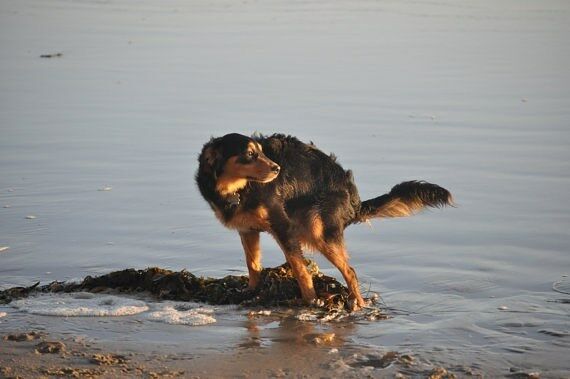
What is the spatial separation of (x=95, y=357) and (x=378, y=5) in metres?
17.0

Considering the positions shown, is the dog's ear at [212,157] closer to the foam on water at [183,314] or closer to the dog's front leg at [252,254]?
the dog's front leg at [252,254]

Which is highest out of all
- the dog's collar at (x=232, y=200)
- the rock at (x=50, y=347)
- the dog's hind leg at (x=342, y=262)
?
the dog's collar at (x=232, y=200)

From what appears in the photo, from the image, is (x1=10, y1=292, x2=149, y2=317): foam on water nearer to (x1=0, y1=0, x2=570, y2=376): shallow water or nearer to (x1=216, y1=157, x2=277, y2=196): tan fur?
(x1=0, y1=0, x2=570, y2=376): shallow water

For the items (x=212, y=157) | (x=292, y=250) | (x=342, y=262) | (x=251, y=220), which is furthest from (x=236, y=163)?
(x=342, y=262)

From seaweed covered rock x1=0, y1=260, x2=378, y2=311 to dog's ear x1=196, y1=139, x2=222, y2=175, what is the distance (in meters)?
0.78

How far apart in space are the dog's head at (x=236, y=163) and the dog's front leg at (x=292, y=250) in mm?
306

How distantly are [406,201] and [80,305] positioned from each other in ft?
8.05

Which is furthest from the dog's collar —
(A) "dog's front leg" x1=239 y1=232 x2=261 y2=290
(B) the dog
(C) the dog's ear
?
(A) "dog's front leg" x1=239 y1=232 x2=261 y2=290

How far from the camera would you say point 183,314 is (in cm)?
634

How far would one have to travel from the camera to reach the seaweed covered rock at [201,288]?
22.2 feet

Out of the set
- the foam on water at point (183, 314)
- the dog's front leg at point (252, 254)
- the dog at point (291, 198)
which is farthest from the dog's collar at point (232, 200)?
the foam on water at point (183, 314)

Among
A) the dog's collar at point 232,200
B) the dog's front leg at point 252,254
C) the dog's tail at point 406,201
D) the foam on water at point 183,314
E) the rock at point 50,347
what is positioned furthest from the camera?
the dog's tail at point 406,201

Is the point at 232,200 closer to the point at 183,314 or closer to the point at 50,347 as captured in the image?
the point at 183,314

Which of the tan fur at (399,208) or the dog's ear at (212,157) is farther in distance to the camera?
the tan fur at (399,208)
